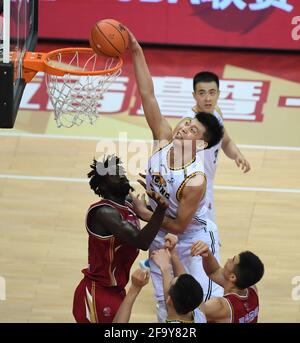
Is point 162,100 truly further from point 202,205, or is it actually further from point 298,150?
point 202,205

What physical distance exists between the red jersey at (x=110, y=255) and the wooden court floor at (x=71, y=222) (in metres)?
1.10

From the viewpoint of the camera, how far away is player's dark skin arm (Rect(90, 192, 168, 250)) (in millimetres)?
6000

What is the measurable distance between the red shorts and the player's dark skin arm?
416mm

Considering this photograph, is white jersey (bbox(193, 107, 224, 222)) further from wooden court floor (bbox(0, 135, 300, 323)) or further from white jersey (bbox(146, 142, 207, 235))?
white jersey (bbox(146, 142, 207, 235))

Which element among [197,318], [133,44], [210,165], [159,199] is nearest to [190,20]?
[210,165]

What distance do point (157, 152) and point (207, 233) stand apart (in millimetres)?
672

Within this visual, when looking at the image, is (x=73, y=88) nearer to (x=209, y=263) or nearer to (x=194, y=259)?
(x=194, y=259)

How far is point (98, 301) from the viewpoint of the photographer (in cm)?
634

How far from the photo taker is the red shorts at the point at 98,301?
20.8 feet

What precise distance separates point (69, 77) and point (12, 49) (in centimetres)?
48

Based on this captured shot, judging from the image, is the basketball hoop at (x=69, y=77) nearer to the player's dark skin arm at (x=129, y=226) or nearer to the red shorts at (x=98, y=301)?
the player's dark skin arm at (x=129, y=226)

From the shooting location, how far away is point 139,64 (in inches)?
271

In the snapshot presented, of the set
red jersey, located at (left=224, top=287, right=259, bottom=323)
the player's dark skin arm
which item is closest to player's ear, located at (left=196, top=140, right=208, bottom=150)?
the player's dark skin arm

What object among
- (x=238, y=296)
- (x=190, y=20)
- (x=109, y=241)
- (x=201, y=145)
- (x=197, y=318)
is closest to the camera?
(x=197, y=318)
